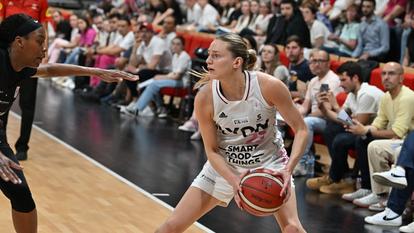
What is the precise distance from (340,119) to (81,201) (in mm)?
2248

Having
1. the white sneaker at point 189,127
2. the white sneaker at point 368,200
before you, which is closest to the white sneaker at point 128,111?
the white sneaker at point 189,127

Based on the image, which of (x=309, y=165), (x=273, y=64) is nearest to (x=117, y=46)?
(x=273, y=64)

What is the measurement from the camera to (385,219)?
686 cm

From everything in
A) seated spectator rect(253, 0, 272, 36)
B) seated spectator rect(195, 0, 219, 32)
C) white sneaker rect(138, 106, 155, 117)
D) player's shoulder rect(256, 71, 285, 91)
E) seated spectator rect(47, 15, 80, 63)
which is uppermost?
player's shoulder rect(256, 71, 285, 91)

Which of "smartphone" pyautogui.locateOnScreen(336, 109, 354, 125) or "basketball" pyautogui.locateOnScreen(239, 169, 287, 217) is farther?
"smartphone" pyautogui.locateOnScreen(336, 109, 354, 125)

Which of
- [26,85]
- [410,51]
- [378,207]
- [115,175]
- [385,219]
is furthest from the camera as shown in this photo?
[410,51]

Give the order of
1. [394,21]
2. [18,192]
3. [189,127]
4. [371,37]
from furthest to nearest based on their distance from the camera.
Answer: [394,21] < [189,127] < [371,37] < [18,192]

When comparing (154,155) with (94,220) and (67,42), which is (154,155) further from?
(67,42)

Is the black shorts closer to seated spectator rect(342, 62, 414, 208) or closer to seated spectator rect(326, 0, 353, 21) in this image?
seated spectator rect(342, 62, 414, 208)

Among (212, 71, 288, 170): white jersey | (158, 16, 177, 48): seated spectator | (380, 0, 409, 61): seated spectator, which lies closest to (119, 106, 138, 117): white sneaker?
(158, 16, 177, 48): seated spectator

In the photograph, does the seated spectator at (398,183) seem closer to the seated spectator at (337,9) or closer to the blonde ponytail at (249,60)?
the blonde ponytail at (249,60)

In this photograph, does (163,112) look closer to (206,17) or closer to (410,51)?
(206,17)

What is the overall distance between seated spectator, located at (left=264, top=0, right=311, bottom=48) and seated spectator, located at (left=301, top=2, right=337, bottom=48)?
19 cm

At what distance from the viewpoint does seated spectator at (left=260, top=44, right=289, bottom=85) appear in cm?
950
